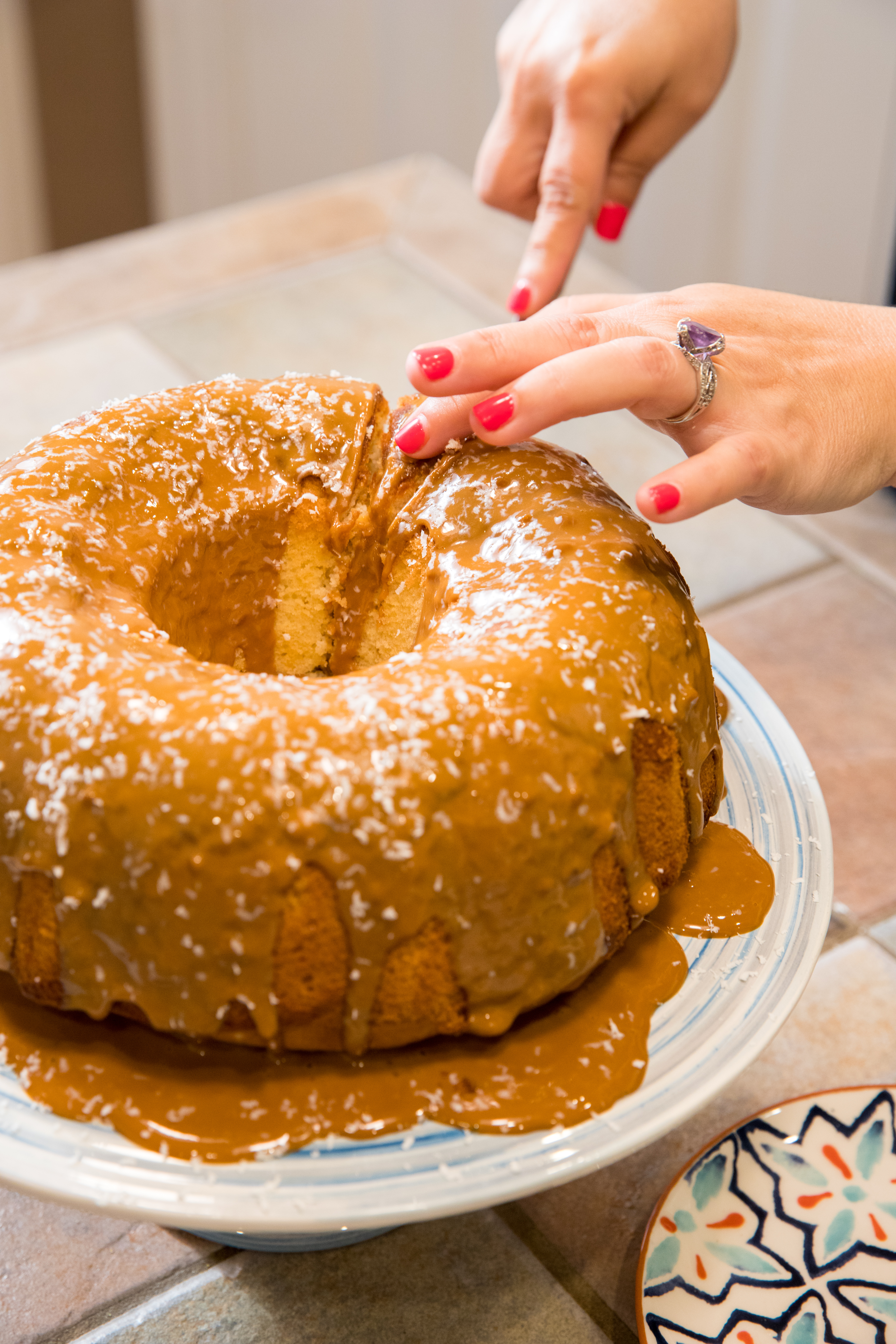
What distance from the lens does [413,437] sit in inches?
41.3

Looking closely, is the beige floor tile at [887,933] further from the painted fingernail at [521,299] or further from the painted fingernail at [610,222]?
the painted fingernail at [610,222]

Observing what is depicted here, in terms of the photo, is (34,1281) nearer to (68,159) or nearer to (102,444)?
(102,444)

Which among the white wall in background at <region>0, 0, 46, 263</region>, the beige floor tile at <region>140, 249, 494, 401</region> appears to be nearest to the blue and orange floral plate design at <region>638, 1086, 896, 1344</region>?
the beige floor tile at <region>140, 249, 494, 401</region>

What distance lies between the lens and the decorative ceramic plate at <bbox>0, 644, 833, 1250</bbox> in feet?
2.36

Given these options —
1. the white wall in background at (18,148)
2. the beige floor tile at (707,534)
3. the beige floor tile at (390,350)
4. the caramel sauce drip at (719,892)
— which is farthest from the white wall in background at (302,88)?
the caramel sauce drip at (719,892)

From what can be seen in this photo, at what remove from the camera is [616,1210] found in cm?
99

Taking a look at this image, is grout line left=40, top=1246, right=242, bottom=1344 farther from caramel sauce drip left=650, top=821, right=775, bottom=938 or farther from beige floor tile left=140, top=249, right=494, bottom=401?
beige floor tile left=140, top=249, right=494, bottom=401

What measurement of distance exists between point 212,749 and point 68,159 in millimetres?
3228

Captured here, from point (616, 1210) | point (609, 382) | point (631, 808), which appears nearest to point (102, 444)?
point (609, 382)

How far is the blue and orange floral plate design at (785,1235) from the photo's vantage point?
875mm

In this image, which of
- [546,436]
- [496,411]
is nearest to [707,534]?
[546,436]

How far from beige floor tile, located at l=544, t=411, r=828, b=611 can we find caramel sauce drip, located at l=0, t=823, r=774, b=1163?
0.82 meters

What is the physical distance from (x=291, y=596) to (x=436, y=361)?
10.4 inches

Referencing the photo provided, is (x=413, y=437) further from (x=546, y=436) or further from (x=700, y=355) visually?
(x=546, y=436)
